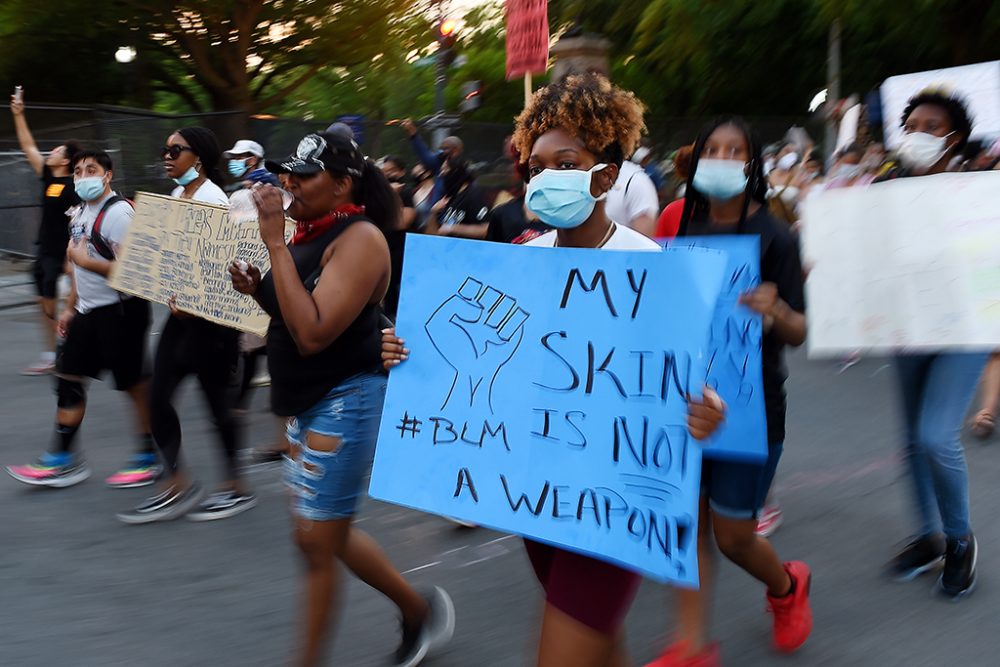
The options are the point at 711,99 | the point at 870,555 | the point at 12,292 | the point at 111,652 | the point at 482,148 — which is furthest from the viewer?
the point at 711,99

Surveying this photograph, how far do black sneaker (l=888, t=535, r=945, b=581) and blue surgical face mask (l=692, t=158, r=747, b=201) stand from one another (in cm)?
201

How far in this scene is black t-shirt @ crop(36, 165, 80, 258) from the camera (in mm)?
8008

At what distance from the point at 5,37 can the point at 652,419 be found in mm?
29609

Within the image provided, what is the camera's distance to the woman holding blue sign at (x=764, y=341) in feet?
10.8

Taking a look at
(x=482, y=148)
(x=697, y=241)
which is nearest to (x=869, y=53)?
(x=482, y=148)

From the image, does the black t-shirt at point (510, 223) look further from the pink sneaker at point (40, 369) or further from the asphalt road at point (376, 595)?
the pink sneaker at point (40, 369)

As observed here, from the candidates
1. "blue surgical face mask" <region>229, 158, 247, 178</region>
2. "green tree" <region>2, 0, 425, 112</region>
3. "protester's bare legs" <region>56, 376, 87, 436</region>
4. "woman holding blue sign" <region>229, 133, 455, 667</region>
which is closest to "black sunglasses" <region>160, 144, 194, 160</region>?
"blue surgical face mask" <region>229, 158, 247, 178</region>

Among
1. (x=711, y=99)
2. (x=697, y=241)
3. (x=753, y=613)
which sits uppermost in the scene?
(x=711, y=99)

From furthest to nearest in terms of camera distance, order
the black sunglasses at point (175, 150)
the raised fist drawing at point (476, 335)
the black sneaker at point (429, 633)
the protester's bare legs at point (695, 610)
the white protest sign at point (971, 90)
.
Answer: the white protest sign at point (971, 90) → the black sunglasses at point (175, 150) → the black sneaker at point (429, 633) → the protester's bare legs at point (695, 610) → the raised fist drawing at point (476, 335)

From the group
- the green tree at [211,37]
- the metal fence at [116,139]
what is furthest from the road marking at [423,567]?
the green tree at [211,37]

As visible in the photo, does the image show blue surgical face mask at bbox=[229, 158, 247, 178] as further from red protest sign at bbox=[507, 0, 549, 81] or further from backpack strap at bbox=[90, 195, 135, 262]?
red protest sign at bbox=[507, 0, 549, 81]

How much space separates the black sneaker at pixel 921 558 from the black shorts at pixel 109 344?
3.79m

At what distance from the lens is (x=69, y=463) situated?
19.0ft

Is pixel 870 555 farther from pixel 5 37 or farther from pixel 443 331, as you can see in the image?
pixel 5 37
